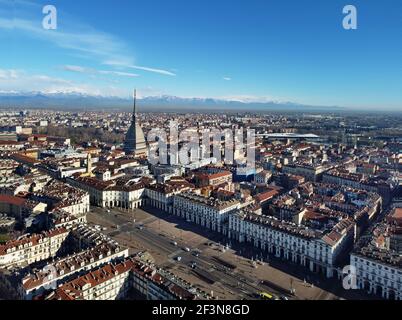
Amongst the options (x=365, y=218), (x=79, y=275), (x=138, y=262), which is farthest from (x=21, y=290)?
(x=365, y=218)

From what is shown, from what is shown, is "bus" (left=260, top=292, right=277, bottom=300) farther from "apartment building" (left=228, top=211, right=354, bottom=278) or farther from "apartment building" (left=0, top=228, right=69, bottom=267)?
"apartment building" (left=0, top=228, right=69, bottom=267)

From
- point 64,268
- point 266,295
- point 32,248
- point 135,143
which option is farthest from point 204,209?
point 135,143

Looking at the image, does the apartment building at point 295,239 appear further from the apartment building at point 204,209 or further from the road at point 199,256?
the apartment building at point 204,209

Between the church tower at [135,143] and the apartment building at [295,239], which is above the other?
the church tower at [135,143]

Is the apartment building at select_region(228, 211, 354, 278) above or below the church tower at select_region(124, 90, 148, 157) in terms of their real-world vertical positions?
below

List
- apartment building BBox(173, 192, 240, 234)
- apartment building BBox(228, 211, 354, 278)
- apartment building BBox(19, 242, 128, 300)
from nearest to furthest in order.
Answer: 1. apartment building BBox(19, 242, 128, 300)
2. apartment building BBox(228, 211, 354, 278)
3. apartment building BBox(173, 192, 240, 234)

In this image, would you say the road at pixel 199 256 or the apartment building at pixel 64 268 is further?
the road at pixel 199 256

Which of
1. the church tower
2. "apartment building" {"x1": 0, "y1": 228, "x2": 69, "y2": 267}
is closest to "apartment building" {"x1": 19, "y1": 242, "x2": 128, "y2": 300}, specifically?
"apartment building" {"x1": 0, "y1": 228, "x2": 69, "y2": 267}

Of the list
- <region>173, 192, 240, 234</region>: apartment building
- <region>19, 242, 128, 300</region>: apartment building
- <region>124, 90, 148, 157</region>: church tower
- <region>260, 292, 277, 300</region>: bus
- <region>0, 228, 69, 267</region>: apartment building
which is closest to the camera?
<region>19, 242, 128, 300</region>: apartment building

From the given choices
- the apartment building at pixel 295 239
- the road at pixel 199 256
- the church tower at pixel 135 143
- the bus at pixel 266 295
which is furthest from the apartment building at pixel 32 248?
the church tower at pixel 135 143
